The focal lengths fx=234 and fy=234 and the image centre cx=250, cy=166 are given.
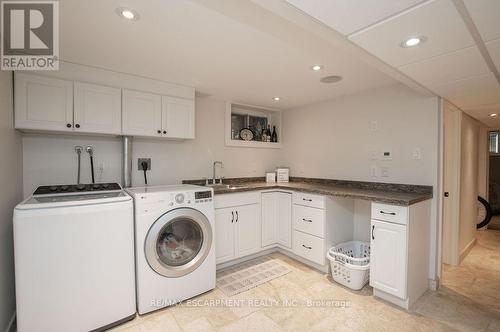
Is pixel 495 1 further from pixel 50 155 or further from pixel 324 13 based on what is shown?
pixel 50 155

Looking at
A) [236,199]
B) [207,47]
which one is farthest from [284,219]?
[207,47]

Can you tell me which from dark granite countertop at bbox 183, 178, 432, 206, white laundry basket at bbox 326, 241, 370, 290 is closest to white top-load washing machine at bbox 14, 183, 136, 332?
dark granite countertop at bbox 183, 178, 432, 206

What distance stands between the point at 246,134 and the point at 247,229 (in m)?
1.50

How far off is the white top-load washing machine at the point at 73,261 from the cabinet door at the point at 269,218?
1.60 m

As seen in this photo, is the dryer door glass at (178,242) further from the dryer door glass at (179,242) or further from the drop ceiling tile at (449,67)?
the drop ceiling tile at (449,67)

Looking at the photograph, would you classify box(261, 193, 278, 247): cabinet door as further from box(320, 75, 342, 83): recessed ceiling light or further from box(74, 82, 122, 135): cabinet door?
box(74, 82, 122, 135): cabinet door

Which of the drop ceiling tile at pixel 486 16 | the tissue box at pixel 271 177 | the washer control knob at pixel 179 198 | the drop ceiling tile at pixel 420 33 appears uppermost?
the drop ceiling tile at pixel 420 33

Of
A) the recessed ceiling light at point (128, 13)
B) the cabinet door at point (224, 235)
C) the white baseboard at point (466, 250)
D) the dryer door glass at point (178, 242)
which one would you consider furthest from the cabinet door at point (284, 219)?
the recessed ceiling light at point (128, 13)

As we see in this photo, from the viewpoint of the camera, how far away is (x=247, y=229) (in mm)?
2820

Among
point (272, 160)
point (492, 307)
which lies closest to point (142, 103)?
point (272, 160)

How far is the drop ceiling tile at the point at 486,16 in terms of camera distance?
93 cm

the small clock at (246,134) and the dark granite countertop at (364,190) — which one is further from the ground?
the small clock at (246,134)

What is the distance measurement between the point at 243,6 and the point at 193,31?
16.7 inches

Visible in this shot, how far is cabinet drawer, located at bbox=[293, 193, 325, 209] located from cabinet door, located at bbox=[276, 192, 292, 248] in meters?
0.13
